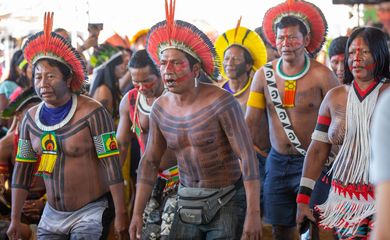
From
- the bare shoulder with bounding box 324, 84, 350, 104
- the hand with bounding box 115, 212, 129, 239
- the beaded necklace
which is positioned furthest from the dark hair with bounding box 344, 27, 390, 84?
the hand with bounding box 115, 212, 129, 239

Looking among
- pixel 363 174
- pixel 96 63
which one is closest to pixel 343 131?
pixel 363 174

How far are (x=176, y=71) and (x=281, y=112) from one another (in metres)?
1.70

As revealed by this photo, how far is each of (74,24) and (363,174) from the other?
12.0 feet

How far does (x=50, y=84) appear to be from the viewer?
21.7 ft

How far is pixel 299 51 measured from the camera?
772 cm

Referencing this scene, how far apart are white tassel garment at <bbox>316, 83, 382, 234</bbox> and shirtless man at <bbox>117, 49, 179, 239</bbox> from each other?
4.19 ft

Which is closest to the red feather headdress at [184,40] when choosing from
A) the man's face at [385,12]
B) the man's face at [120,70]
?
the man's face at [385,12]

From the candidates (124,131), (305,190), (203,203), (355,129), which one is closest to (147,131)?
(124,131)

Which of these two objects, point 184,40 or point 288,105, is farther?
point 288,105

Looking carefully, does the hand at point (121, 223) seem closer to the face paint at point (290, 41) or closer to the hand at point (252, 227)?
the hand at point (252, 227)

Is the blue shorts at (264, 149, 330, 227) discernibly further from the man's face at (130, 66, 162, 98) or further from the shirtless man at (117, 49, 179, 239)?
the man's face at (130, 66, 162, 98)

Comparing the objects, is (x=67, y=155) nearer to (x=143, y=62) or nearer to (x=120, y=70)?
(x=143, y=62)

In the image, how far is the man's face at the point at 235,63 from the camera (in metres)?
9.34

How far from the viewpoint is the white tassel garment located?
Result: 5.80 m
